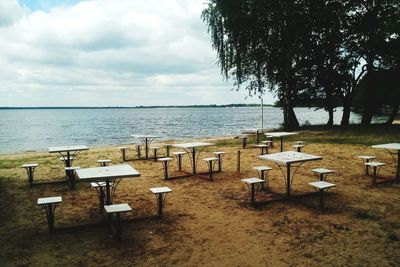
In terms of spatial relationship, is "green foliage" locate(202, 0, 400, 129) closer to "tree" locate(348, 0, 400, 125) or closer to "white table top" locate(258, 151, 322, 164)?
"tree" locate(348, 0, 400, 125)

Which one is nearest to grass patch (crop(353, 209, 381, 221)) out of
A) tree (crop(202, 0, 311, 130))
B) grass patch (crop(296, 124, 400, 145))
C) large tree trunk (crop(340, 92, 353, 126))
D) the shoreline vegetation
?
the shoreline vegetation

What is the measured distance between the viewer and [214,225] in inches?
251

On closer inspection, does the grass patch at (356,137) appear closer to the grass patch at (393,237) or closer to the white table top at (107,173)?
the grass patch at (393,237)

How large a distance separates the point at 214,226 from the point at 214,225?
5 cm

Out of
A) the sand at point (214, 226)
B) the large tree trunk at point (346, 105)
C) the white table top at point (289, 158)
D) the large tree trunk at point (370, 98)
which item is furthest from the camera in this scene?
the large tree trunk at point (346, 105)

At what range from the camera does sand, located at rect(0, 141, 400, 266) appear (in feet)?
16.4

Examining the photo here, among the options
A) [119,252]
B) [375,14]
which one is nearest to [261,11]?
[375,14]

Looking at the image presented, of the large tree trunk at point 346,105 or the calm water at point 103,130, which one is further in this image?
the calm water at point 103,130

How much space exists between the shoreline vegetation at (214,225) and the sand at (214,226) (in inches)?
0.7

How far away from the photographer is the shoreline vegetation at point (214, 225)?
501cm

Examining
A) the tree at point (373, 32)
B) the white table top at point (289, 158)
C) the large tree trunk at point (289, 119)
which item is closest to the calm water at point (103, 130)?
the large tree trunk at point (289, 119)

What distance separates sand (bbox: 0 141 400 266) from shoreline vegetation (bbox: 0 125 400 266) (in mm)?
17

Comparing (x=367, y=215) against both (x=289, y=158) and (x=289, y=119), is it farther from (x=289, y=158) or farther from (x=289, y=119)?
(x=289, y=119)

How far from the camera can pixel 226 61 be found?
77.7ft
